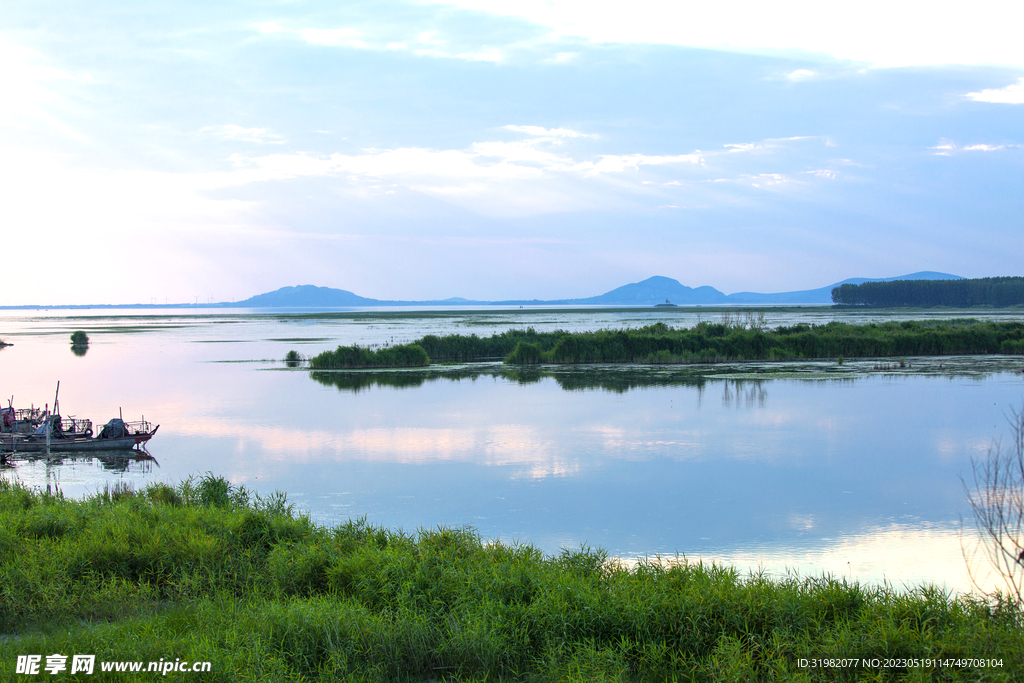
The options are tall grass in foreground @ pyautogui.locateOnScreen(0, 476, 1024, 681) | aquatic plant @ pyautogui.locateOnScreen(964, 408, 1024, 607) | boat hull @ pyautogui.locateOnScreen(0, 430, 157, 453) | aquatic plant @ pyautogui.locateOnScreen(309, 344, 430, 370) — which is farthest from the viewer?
aquatic plant @ pyautogui.locateOnScreen(309, 344, 430, 370)

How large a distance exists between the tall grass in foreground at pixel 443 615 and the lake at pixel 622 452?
2.33 meters

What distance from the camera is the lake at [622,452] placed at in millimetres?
9320

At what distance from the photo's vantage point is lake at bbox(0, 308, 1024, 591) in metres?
9.32

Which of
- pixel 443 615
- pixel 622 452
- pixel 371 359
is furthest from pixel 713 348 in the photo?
pixel 443 615

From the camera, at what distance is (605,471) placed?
12.8m

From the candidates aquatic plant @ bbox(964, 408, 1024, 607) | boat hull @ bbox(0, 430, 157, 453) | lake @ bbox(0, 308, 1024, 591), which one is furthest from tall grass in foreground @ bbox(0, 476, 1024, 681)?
boat hull @ bbox(0, 430, 157, 453)

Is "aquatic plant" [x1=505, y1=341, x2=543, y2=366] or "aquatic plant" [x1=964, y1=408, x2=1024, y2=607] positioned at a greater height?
"aquatic plant" [x1=505, y1=341, x2=543, y2=366]

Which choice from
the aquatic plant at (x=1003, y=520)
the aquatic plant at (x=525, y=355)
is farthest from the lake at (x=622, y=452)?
the aquatic plant at (x=525, y=355)

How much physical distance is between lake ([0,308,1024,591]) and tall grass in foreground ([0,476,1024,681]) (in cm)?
233

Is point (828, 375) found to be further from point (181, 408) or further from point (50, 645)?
point (50, 645)

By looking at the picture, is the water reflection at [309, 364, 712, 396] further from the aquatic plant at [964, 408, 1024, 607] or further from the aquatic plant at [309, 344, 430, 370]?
the aquatic plant at [964, 408, 1024, 607]

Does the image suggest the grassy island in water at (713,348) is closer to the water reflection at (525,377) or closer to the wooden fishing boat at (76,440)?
the water reflection at (525,377)

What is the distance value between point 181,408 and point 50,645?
18484 mm

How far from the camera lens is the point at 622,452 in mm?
14391
